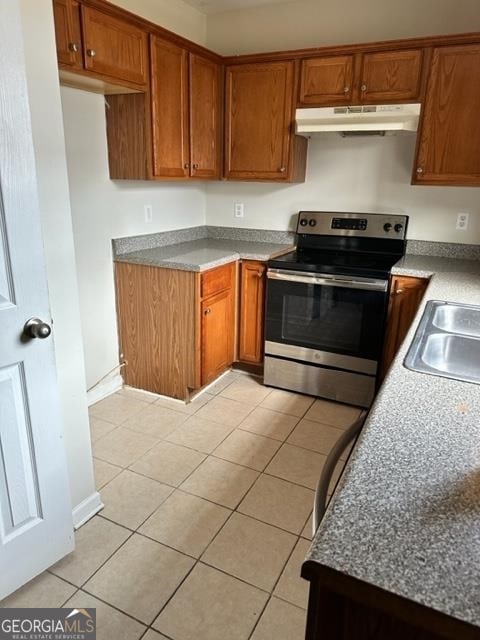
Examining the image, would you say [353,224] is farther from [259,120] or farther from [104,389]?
[104,389]

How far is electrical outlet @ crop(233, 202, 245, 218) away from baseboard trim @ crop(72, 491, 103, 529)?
2299 mm

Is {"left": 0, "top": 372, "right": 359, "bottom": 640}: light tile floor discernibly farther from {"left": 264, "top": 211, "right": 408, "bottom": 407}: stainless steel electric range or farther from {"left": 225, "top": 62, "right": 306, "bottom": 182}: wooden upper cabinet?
{"left": 225, "top": 62, "right": 306, "bottom": 182}: wooden upper cabinet

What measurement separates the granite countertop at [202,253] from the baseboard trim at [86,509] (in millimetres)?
1303

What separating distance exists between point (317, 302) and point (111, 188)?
4.65 ft

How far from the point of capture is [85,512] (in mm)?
1874

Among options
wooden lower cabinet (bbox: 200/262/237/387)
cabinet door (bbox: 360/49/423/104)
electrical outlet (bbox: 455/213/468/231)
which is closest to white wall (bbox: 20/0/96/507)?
wooden lower cabinet (bbox: 200/262/237/387)

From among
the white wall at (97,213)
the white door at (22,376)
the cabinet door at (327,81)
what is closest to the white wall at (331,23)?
the cabinet door at (327,81)

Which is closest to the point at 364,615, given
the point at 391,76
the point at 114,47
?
the point at 114,47

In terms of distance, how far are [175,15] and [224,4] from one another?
0.35 metres

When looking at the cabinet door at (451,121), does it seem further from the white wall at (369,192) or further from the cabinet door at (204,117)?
the cabinet door at (204,117)

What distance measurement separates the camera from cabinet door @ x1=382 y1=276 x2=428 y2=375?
2568mm

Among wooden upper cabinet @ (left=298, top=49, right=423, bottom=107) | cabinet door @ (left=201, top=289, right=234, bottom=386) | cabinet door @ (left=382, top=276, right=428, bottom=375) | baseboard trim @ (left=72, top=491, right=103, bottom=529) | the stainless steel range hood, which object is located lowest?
baseboard trim @ (left=72, top=491, right=103, bottom=529)

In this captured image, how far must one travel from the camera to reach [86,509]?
6.15ft

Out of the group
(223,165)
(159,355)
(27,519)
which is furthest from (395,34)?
(27,519)
